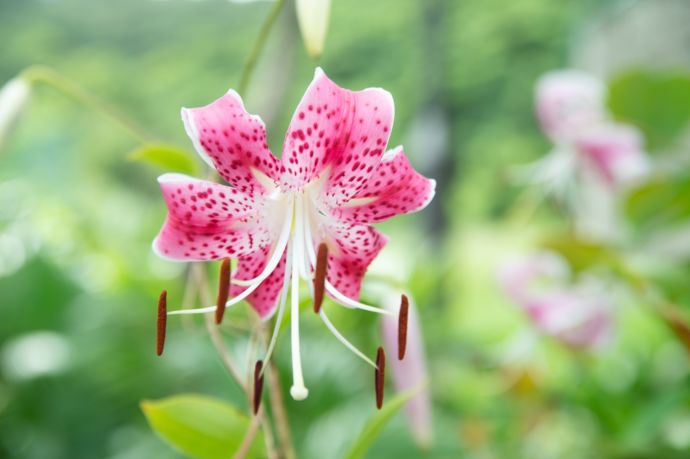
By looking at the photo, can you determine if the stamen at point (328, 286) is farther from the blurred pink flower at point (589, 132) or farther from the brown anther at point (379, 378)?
the blurred pink flower at point (589, 132)

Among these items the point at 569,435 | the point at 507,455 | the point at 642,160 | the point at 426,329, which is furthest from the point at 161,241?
the point at 426,329

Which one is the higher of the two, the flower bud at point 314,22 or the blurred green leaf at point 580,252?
the flower bud at point 314,22

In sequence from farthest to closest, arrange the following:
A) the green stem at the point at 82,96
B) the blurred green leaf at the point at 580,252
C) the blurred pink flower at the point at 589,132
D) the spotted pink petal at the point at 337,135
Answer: the blurred pink flower at the point at 589,132, the blurred green leaf at the point at 580,252, the green stem at the point at 82,96, the spotted pink petal at the point at 337,135

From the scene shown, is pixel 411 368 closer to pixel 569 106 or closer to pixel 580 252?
pixel 580 252

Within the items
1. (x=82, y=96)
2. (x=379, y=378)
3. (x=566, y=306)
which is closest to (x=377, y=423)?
(x=379, y=378)

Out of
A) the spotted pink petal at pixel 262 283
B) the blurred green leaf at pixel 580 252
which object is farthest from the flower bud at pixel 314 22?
the blurred green leaf at pixel 580 252

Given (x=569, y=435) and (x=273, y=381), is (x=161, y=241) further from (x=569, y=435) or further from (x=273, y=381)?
(x=569, y=435)

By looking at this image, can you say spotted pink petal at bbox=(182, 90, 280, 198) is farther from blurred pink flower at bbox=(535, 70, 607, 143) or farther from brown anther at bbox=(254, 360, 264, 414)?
blurred pink flower at bbox=(535, 70, 607, 143)
